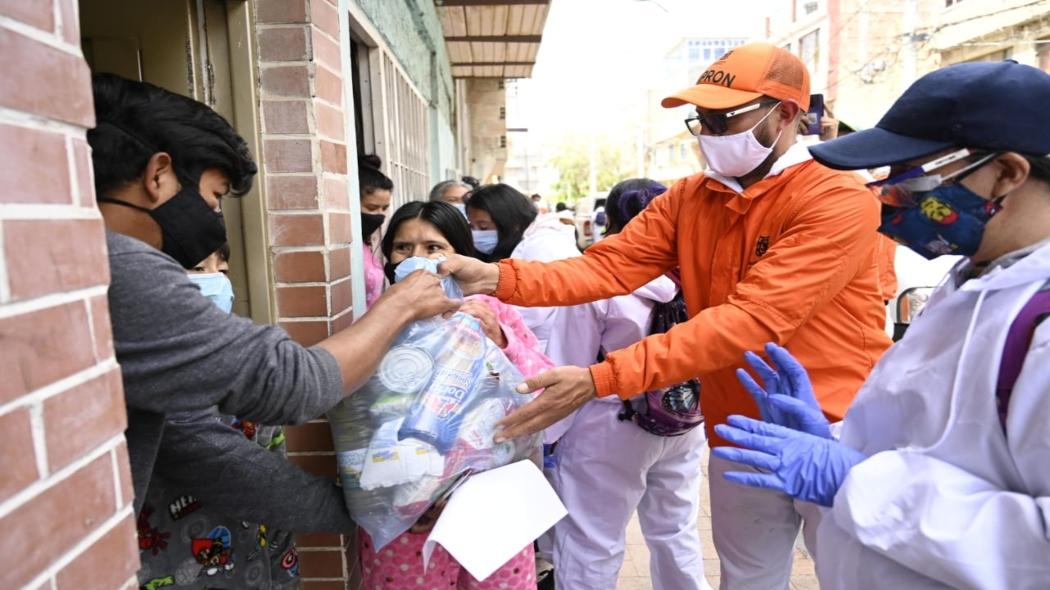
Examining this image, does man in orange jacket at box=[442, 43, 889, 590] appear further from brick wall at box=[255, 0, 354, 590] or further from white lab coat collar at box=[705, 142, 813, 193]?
brick wall at box=[255, 0, 354, 590]

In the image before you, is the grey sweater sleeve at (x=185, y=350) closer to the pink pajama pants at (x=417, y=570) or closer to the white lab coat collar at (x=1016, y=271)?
the pink pajama pants at (x=417, y=570)

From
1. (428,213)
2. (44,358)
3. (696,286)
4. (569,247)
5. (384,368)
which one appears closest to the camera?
(44,358)

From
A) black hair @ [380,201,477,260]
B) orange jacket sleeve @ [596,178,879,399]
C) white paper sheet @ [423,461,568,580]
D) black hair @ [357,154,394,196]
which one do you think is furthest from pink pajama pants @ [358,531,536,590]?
black hair @ [357,154,394,196]

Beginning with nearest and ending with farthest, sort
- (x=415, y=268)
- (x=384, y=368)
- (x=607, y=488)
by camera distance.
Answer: (x=384, y=368) < (x=415, y=268) < (x=607, y=488)

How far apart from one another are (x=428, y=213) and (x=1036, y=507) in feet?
6.50

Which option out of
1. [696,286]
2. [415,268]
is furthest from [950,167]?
[415,268]

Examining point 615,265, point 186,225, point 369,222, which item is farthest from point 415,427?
point 369,222

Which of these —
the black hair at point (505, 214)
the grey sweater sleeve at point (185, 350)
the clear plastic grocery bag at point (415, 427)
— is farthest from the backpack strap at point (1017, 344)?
the black hair at point (505, 214)

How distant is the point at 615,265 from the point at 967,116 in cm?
130

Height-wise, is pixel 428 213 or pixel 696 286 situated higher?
pixel 428 213

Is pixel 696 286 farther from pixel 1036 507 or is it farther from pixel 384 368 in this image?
pixel 1036 507

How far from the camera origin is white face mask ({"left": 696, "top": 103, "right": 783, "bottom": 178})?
2.03 m

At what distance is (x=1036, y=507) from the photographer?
993 mm

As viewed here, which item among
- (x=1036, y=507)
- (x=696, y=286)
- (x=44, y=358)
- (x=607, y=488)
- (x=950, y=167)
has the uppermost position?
(x=950, y=167)
